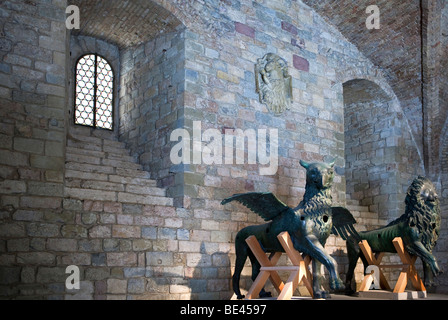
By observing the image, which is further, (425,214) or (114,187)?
(425,214)

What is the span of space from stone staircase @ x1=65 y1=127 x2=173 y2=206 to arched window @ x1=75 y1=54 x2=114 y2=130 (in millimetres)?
248

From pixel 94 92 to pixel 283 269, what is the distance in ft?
14.3

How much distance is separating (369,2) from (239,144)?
3827 mm

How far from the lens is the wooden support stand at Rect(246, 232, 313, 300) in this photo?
17.9 ft

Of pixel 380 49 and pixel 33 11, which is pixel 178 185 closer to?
pixel 33 11

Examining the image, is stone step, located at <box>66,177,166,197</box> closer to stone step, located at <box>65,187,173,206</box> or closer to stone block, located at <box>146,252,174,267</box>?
stone step, located at <box>65,187,173,206</box>

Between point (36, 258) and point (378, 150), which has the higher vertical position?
point (378, 150)

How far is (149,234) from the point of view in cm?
627

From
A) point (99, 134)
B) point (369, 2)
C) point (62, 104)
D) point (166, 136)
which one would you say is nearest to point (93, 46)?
point (99, 134)

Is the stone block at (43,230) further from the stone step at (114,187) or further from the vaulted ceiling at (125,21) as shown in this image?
the vaulted ceiling at (125,21)

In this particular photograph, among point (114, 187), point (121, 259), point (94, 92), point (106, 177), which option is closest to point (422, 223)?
point (121, 259)

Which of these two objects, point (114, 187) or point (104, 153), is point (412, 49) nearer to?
point (104, 153)

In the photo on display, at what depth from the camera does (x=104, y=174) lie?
6.64 m
